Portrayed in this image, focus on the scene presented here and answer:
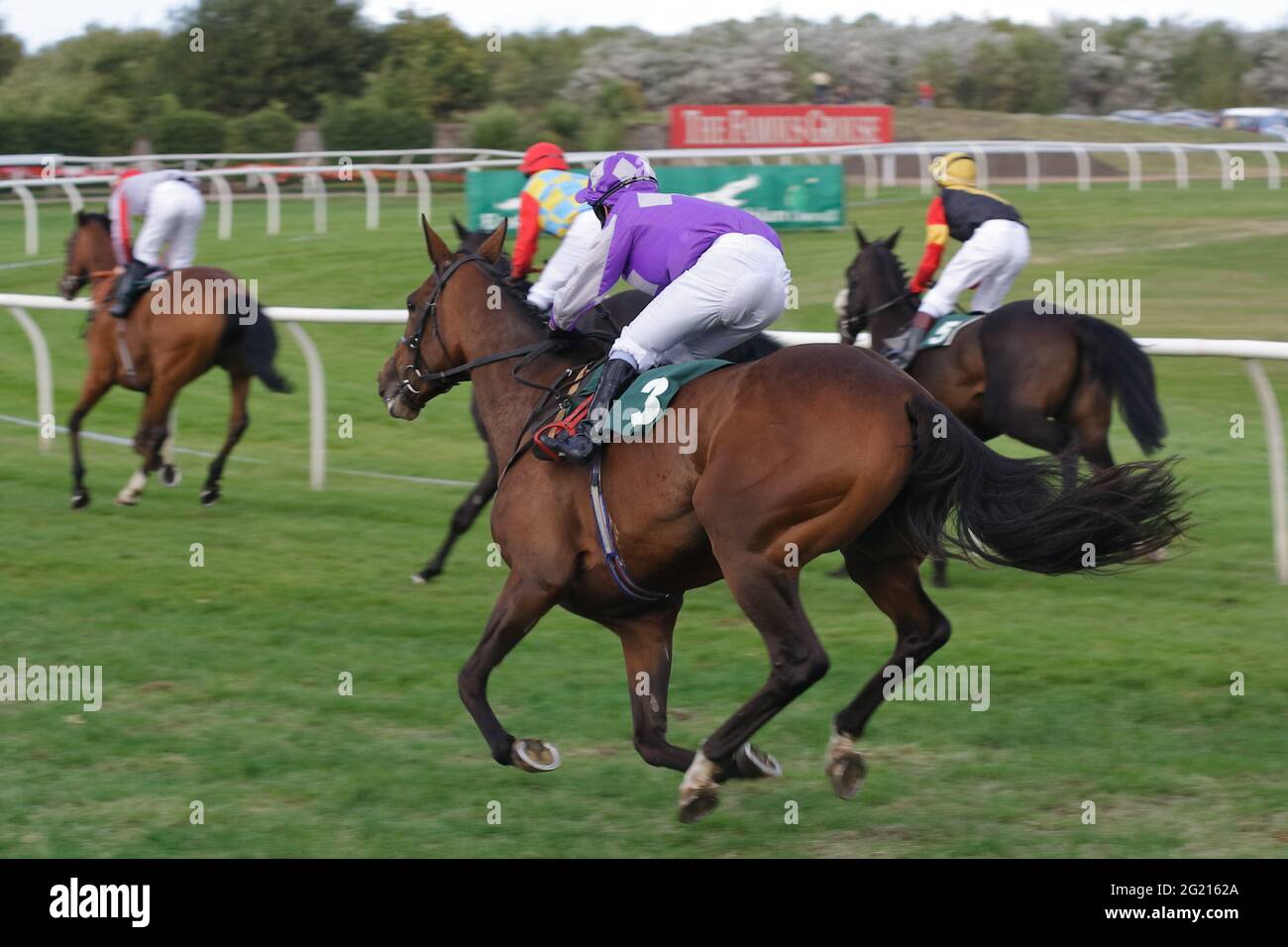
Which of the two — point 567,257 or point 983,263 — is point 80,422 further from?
point 983,263

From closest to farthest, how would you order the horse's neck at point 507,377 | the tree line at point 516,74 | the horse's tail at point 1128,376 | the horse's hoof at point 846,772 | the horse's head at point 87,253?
the horse's hoof at point 846,772 < the horse's neck at point 507,377 < the horse's tail at point 1128,376 < the horse's head at point 87,253 < the tree line at point 516,74

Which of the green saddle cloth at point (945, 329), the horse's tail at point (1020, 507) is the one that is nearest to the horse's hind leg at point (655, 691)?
the horse's tail at point (1020, 507)

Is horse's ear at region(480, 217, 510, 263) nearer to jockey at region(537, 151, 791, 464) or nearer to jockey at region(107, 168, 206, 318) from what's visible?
jockey at region(537, 151, 791, 464)

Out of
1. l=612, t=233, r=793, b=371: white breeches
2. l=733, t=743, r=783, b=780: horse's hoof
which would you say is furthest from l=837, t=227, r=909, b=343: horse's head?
l=733, t=743, r=783, b=780: horse's hoof

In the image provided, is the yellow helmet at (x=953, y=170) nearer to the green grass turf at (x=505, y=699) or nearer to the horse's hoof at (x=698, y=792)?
the green grass turf at (x=505, y=699)

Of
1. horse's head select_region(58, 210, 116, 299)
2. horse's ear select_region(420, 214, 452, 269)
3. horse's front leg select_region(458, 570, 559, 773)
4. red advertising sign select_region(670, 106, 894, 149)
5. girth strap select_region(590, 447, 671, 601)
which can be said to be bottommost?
horse's front leg select_region(458, 570, 559, 773)

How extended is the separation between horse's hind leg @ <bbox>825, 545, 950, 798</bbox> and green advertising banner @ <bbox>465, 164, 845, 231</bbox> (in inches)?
583

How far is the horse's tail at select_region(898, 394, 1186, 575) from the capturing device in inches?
173

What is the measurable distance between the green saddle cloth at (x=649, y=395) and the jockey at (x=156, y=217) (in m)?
5.70

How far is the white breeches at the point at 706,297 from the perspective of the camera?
4.74 m

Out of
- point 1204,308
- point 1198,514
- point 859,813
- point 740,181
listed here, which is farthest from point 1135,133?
point 859,813

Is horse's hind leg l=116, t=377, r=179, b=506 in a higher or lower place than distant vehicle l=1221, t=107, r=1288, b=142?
lower

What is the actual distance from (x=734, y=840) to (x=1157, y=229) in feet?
56.7

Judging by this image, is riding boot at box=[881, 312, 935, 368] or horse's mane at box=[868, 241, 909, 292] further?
horse's mane at box=[868, 241, 909, 292]
